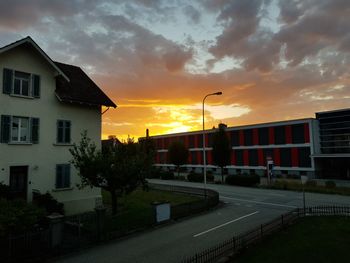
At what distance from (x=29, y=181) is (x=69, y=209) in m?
3.79

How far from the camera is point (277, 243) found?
16.2m

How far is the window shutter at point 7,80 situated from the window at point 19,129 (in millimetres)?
1675

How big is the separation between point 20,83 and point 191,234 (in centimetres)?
1498

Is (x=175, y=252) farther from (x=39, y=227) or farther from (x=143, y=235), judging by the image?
(x=39, y=227)

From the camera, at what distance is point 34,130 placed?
21562 millimetres

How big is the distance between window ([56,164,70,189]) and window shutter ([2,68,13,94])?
6189 mm

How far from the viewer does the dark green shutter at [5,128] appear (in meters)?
19.8

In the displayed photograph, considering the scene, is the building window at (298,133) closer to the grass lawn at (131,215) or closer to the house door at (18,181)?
the grass lawn at (131,215)

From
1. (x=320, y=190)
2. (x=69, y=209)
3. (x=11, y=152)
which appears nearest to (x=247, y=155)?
(x=320, y=190)

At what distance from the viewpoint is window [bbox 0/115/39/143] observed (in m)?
19.9

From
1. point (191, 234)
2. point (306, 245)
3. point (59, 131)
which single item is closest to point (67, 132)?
point (59, 131)

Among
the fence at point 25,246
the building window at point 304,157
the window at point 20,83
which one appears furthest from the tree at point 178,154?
the fence at point 25,246

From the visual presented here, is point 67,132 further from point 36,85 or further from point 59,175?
point 36,85

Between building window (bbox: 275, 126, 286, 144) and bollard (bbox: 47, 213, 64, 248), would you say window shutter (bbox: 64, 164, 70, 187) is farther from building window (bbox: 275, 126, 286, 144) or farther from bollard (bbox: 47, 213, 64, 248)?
building window (bbox: 275, 126, 286, 144)
